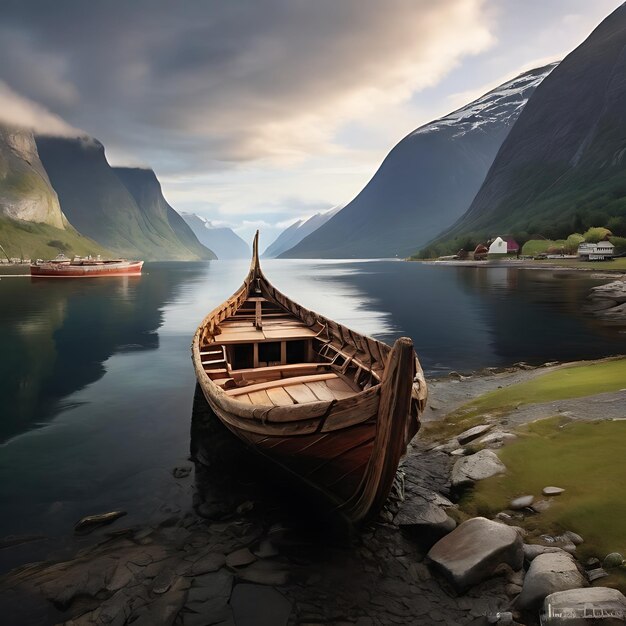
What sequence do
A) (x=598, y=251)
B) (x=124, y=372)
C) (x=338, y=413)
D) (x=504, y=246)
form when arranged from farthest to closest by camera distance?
(x=504, y=246) < (x=598, y=251) < (x=124, y=372) < (x=338, y=413)

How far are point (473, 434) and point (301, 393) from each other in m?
4.64

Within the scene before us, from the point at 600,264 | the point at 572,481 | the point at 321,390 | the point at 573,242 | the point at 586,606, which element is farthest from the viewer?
the point at 573,242

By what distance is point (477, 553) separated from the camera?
6.25 m

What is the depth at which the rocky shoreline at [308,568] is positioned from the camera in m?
5.98

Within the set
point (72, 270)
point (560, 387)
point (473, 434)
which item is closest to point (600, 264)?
point (560, 387)

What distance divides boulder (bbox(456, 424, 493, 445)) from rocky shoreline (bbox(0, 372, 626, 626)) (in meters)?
1.43

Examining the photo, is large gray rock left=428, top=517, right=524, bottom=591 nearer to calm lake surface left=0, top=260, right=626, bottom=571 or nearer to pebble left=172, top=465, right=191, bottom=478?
calm lake surface left=0, top=260, right=626, bottom=571

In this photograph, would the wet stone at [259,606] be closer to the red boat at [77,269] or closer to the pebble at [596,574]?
the pebble at [596,574]

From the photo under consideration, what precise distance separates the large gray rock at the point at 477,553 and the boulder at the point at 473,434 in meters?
4.16

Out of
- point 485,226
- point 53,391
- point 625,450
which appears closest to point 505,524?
point 625,450

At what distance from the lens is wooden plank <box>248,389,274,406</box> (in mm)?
9562

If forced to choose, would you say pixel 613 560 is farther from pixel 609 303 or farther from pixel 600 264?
pixel 600 264

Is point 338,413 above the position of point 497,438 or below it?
above

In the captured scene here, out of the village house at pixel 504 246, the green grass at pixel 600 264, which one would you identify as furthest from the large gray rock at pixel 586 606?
the village house at pixel 504 246
